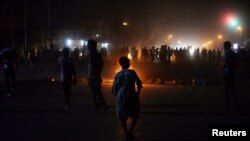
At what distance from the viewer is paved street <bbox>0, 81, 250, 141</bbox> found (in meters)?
10.2

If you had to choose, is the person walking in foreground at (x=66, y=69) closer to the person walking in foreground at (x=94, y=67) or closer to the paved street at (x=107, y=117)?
the paved street at (x=107, y=117)

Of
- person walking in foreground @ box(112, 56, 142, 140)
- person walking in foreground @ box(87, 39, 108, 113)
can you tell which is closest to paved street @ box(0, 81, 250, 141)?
person walking in foreground @ box(112, 56, 142, 140)

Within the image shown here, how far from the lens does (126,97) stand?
9.63 metres

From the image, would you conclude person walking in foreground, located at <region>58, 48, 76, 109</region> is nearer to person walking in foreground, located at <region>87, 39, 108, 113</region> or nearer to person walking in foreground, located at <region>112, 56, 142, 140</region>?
person walking in foreground, located at <region>87, 39, 108, 113</region>

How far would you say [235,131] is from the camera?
23.6ft

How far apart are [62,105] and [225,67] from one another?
5075 millimetres

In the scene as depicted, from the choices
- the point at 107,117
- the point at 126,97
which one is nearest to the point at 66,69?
the point at 107,117

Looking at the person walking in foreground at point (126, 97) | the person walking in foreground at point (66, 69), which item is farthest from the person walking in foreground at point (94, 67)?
the person walking in foreground at point (126, 97)

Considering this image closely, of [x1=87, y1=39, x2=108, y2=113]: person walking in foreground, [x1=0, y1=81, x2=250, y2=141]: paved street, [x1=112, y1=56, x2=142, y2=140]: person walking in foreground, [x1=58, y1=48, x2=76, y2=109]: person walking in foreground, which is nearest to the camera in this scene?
[x1=112, y1=56, x2=142, y2=140]: person walking in foreground

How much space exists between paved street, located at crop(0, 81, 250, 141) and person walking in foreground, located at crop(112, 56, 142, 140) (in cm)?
45

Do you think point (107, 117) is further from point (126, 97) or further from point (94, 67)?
point (126, 97)

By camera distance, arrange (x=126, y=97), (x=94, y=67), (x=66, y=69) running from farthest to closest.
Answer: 1. (x=66, y=69)
2. (x=94, y=67)
3. (x=126, y=97)

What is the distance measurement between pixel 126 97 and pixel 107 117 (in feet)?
10.2

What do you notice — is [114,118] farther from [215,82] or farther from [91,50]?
[215,82]
